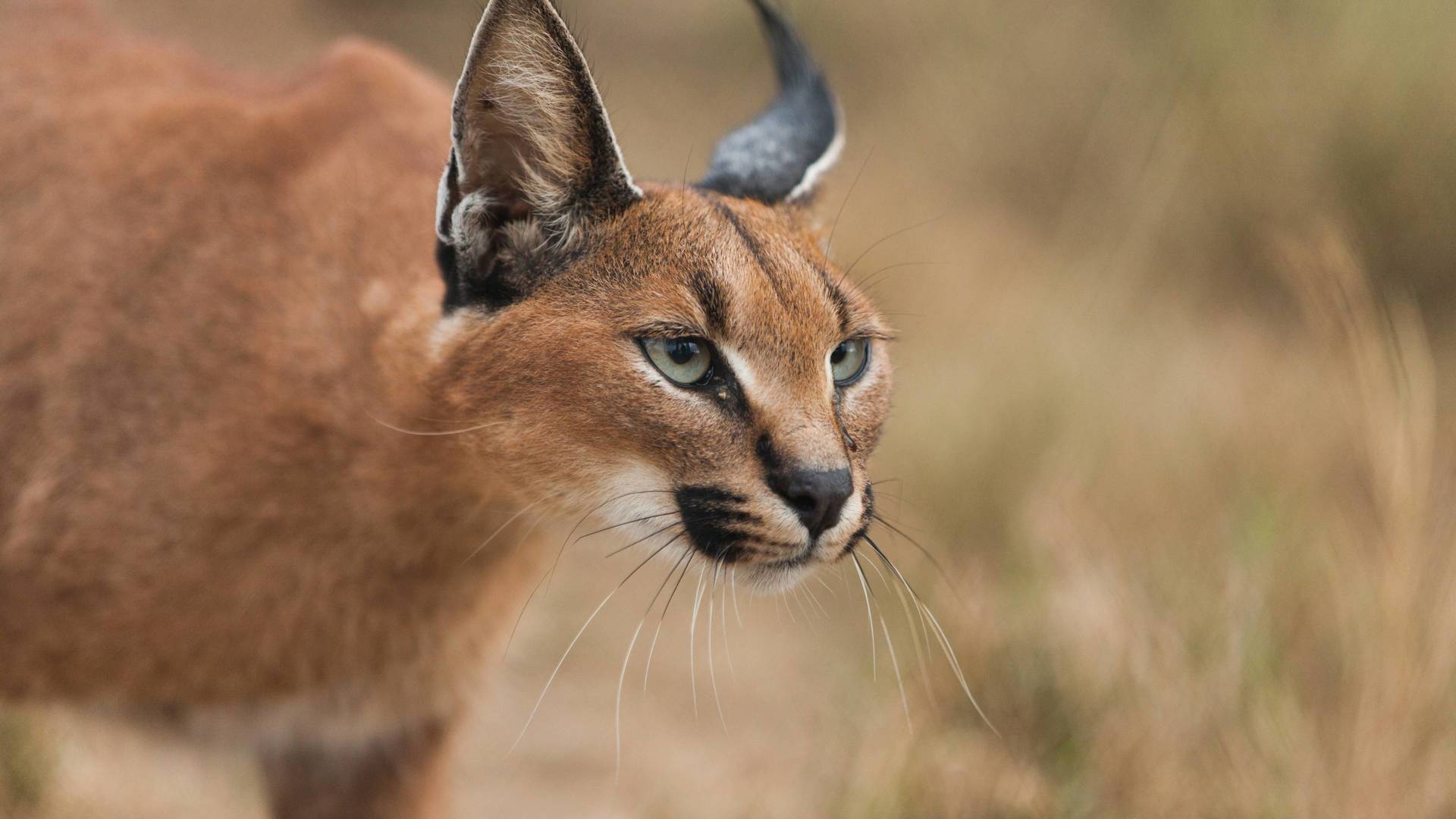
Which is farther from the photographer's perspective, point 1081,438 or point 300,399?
point 1081,438

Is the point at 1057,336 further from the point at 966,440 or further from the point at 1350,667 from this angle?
the point at 1350,667

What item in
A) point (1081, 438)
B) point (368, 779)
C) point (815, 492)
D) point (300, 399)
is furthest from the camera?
point (1081, 438)

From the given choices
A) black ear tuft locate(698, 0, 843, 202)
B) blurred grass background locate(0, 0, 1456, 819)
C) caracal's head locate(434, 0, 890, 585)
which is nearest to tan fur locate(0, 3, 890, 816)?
caracal's head locate(434, 0, 890, 585)

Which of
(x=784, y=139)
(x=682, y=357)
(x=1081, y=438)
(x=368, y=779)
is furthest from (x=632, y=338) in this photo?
(x=1081, y=438)

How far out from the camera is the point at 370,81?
13.6 ft

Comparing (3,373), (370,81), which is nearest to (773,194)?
(370,81)

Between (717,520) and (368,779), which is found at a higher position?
(717,520)

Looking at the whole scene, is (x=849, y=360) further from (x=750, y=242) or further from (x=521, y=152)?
(x=521, y=152)

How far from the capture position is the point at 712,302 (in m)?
2.91

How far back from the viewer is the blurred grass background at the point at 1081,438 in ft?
13.3

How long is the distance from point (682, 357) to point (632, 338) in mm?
114

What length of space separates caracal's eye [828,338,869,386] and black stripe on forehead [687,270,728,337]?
0.96 feet

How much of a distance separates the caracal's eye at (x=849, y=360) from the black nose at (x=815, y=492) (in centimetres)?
40

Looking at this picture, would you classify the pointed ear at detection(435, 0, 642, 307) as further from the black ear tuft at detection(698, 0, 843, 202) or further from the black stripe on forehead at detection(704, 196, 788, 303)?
the black ear tuft at detection(698, 0, 843, 202)
